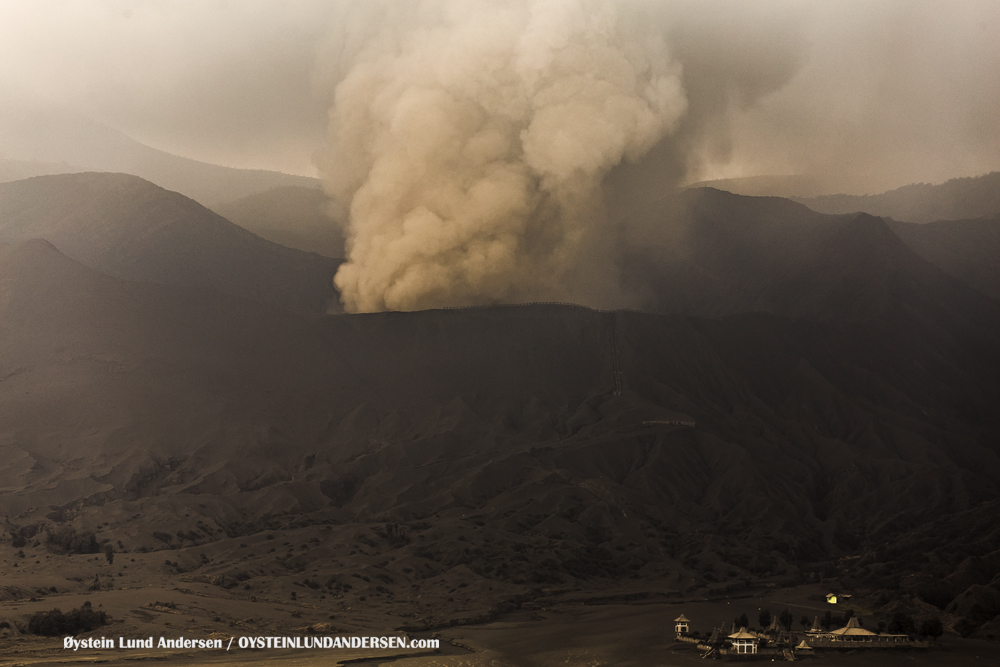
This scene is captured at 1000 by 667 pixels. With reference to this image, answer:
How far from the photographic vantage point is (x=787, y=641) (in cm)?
8031

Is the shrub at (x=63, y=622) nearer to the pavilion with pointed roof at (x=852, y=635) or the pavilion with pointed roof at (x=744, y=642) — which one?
the pavilion with pointed roof at (x=744, y=642)

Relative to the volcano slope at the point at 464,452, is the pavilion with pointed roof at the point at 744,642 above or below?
below

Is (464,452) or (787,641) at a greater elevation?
(464,452)

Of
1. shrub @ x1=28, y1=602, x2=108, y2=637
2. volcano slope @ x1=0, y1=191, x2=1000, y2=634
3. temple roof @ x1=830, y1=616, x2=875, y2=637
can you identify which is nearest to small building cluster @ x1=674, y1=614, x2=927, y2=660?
temple roof @ x1=830, y1=616, x2=875, y2=637

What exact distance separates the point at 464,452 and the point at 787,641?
81.2 m

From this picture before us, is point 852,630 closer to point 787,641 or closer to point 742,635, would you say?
point 787,641

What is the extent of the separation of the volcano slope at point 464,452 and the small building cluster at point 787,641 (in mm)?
15410

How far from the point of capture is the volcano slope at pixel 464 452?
12056 centimetres

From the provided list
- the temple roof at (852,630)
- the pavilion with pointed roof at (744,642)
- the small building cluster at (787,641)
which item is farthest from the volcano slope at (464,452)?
the pavilion with pointed roof at (744,642)

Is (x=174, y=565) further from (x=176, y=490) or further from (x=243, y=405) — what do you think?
(x=243, y=405)

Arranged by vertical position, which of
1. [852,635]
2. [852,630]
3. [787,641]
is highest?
[852,630]

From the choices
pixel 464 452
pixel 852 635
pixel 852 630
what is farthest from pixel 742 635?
pixel 464 452

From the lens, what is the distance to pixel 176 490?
145 m

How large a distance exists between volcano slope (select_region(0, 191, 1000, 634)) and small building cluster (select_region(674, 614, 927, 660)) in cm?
1541
